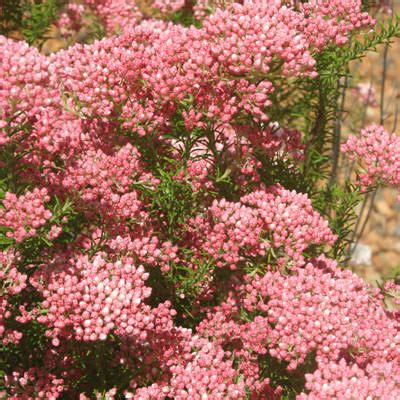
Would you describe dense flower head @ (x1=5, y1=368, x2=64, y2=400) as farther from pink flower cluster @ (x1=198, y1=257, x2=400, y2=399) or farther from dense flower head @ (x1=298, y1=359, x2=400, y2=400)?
dense flower head @ (x1=298, y1=359, x2=400, y2=400)

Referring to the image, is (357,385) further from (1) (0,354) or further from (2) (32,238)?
(1) (0,354)

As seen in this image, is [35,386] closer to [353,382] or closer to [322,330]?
[322,330]

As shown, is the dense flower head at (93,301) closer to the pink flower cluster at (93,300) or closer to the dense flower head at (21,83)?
the pink flower cluster at (93,300)

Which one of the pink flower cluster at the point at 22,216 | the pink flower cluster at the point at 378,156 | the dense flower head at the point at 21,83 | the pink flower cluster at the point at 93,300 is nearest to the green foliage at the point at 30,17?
the dense flower head at the point at 21,83

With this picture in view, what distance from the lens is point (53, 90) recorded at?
127 inches

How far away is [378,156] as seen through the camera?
3412mm

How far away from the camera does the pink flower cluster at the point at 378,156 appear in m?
3.35

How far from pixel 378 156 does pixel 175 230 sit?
1300mm

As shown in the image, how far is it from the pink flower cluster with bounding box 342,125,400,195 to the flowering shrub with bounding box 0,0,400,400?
0.04 ft

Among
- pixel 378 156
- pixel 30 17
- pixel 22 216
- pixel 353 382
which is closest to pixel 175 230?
pixel 22 216

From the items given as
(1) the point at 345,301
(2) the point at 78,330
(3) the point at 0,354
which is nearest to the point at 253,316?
(1) the point at 345,301

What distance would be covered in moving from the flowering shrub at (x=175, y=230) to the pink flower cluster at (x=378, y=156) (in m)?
0.01

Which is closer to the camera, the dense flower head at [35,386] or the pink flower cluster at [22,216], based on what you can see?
the pink flower cluster at [22,216]

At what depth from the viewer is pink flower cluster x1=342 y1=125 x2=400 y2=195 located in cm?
335
